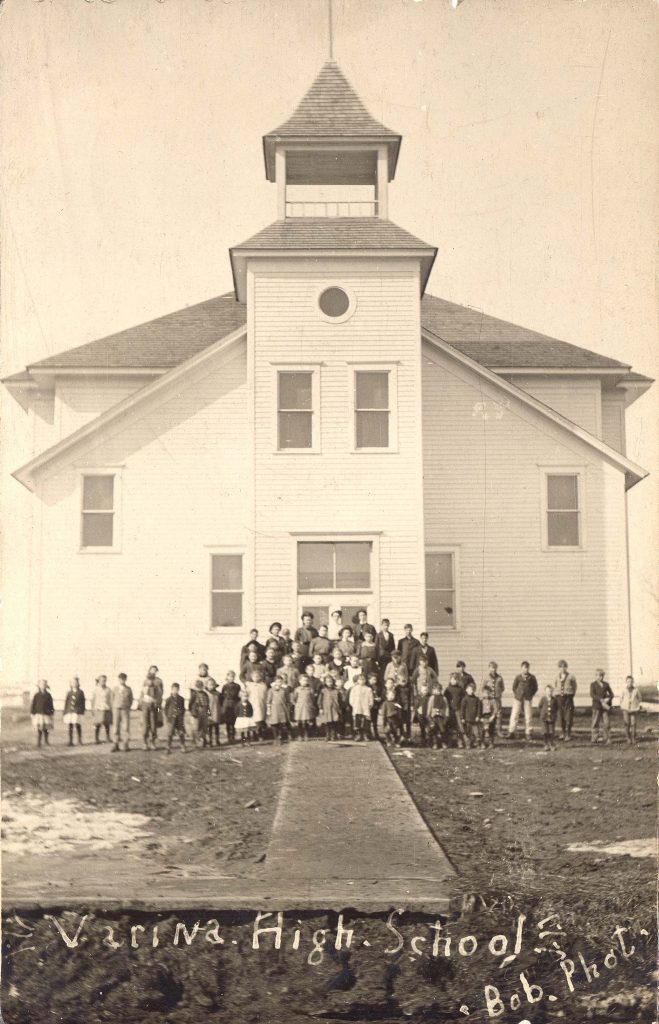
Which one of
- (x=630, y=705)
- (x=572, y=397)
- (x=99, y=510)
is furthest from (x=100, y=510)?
(x=630, y=705)

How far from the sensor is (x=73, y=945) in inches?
254

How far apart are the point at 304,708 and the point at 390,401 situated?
103 inches

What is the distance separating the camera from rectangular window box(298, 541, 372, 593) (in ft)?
26.3

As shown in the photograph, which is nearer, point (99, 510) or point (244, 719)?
point (244, 719)

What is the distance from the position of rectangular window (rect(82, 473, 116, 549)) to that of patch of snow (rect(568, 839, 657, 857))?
13.5ft

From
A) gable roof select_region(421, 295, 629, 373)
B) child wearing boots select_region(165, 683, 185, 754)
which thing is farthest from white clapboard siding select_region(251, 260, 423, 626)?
child wearing boots select_region(165, 683, 185, 754)

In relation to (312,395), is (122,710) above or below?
below

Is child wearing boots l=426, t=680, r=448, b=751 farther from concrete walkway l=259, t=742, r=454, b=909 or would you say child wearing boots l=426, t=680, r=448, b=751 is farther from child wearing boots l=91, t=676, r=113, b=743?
child wearing boots l=91, t=676, r=113, b=743

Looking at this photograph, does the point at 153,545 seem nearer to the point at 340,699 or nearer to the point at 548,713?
the point at 340,699

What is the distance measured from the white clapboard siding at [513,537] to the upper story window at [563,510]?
83 millimetres

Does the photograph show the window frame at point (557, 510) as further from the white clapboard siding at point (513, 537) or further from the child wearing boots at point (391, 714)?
the child wearing boots at point (391, 714)

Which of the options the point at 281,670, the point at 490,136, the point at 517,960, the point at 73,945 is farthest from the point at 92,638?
the point at 490,136

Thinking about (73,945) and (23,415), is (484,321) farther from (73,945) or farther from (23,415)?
(73,945)

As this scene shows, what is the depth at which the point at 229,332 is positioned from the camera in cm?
827
